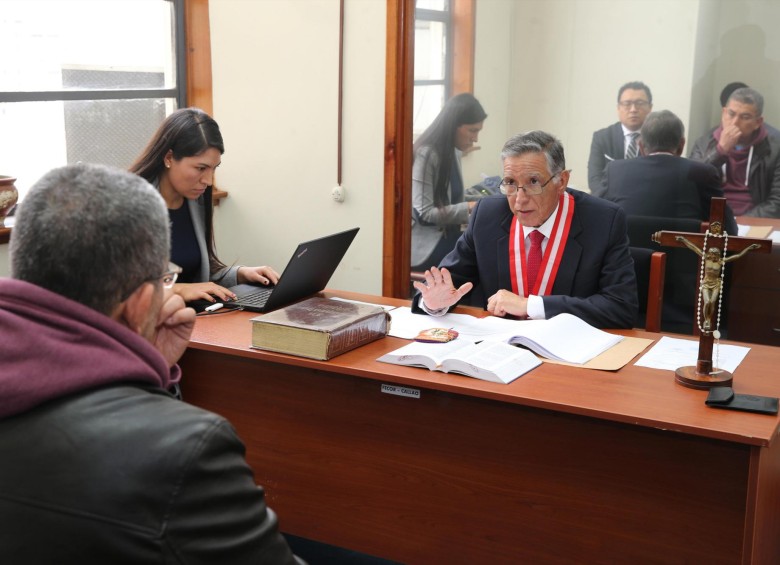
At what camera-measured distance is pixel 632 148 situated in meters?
3.60

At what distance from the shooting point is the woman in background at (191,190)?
293 cm

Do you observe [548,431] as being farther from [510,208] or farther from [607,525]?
[510,208]

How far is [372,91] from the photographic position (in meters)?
3.98

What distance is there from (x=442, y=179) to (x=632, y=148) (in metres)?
0.83

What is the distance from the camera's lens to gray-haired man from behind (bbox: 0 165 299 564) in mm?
1004

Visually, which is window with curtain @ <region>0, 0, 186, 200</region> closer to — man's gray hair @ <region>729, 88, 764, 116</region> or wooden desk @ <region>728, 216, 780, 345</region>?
man's gray hair @ <region>729, 88, 764, 116</region>

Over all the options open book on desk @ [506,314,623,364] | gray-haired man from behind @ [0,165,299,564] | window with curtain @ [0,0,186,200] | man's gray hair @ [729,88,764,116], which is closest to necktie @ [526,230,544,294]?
open book on desk @ [506,314,623,364]

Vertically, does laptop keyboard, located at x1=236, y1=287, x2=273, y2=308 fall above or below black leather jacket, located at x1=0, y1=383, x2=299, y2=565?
below

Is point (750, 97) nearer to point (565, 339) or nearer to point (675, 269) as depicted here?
point (675, 269)

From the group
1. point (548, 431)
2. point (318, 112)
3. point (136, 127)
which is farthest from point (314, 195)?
point (548, 431)

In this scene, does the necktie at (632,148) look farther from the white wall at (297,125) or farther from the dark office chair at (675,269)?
the white wall at (297,125)

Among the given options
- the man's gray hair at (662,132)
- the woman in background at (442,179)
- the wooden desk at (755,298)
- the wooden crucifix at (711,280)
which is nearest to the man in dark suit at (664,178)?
the man's gray hair at (662,132)

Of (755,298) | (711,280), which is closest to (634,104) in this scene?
(755,298)

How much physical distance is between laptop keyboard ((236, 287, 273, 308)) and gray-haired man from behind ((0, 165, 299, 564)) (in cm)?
165
